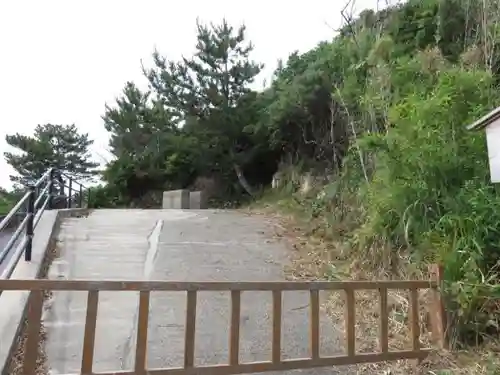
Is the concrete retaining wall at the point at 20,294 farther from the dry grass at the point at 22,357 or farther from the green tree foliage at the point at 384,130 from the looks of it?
the green tree foliage at the point at 384,130

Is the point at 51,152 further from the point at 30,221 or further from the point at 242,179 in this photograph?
the point at 30,221

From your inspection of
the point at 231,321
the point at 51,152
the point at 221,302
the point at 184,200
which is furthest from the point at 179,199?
the point at 51,152

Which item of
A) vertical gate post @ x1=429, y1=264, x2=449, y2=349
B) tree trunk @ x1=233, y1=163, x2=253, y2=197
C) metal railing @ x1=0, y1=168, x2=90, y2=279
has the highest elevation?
tree trunk @ x1=233, y1=163, x2=253, y2=197

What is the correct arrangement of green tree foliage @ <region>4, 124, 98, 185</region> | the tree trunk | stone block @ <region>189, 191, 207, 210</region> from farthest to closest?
green tree foliage @ <region>4, 124, 98, 185</region>
the tree trunk
stone block @ <region>189, 191, 207, 210</region>

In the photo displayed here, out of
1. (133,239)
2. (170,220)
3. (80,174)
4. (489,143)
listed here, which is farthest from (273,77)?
(80,174)

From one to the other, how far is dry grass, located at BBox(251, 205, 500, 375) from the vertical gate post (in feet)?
0.27

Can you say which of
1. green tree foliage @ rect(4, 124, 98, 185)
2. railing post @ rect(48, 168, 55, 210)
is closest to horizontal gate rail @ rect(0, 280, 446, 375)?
railing post @ rect(48, 168, 55, 210)

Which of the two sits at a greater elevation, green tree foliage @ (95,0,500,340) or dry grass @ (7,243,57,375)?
green tree foliage @ (95,0,500,340)

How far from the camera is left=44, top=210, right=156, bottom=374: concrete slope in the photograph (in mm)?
3582

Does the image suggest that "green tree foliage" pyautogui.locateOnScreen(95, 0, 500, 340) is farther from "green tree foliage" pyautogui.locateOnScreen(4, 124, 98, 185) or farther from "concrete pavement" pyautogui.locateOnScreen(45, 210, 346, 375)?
"green tree foliage" pyautogui.locateOnScreen(4, 124, 98, 185)

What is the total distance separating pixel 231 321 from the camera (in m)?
2.90

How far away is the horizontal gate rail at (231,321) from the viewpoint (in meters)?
2.51

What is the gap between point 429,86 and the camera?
16.7ft

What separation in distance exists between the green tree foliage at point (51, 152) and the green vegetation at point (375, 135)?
A: 12.4 metres
